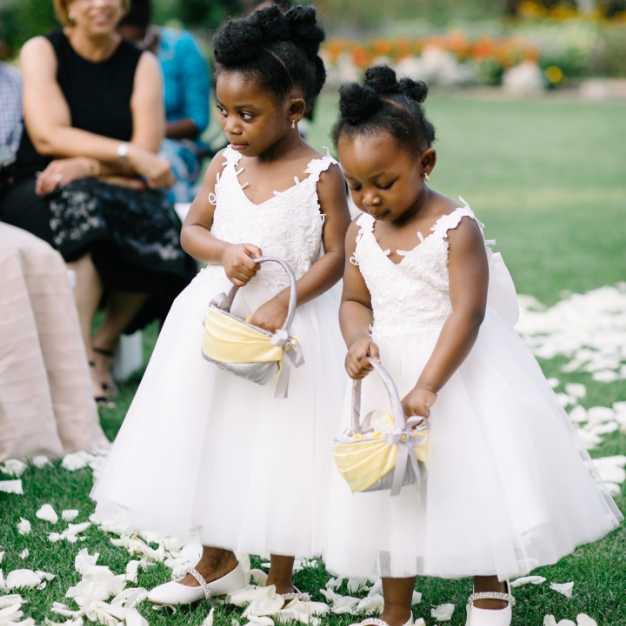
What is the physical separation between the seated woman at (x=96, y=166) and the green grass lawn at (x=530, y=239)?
638 millimetres

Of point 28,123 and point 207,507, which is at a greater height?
point 28,123

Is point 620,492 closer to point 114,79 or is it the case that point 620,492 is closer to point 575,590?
point 575,590

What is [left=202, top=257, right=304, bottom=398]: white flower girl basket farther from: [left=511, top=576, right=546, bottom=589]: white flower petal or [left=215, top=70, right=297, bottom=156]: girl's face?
[left=511, top=576, right=546, bottom=589]: white flower petal

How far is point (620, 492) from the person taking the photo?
13.8ft

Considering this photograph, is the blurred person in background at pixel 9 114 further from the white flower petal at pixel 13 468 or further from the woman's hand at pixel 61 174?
the white flower petal at pixel 13 468

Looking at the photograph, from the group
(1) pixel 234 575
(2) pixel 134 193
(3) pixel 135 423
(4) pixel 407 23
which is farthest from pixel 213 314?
(4) pixel 407 23

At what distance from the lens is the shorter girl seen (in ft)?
9.41

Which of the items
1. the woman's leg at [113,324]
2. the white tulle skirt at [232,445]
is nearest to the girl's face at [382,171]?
the white tulle skirt at [232,445]

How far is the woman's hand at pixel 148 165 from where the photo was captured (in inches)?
222

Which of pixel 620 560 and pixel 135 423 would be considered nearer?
pixel 135 423

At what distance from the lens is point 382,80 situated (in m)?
2.89

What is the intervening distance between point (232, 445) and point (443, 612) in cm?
73


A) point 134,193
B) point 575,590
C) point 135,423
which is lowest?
point 575,590

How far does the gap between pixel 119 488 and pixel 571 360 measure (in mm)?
3399
